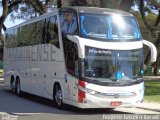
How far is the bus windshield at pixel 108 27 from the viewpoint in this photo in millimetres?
16312

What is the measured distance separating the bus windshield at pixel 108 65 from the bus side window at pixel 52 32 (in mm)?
2276

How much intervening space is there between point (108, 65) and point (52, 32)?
365 centimetres

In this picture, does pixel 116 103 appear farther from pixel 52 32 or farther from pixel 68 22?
→ pixel 52 32

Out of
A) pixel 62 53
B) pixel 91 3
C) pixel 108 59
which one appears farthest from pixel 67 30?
pixel 91 3

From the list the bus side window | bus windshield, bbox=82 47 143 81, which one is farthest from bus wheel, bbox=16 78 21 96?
bus windshield, bbox=82 47 143 81

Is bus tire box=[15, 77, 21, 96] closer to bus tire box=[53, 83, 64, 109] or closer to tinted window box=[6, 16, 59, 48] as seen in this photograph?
tinted window box=[6, 16, 59, 48]

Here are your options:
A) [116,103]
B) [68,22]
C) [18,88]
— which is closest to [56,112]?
[116,103]

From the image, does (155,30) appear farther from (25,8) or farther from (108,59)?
(108,59)

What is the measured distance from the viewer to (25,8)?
44.8m

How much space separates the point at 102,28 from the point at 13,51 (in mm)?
10864

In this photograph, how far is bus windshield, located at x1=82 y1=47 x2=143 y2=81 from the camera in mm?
15961

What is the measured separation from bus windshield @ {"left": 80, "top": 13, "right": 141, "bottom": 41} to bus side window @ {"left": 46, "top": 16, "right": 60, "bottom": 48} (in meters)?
1.91

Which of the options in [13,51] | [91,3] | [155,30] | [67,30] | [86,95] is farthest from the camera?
[155,30]

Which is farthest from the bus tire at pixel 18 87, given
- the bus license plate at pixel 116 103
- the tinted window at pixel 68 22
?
the bus license plate at pixel 116 103
